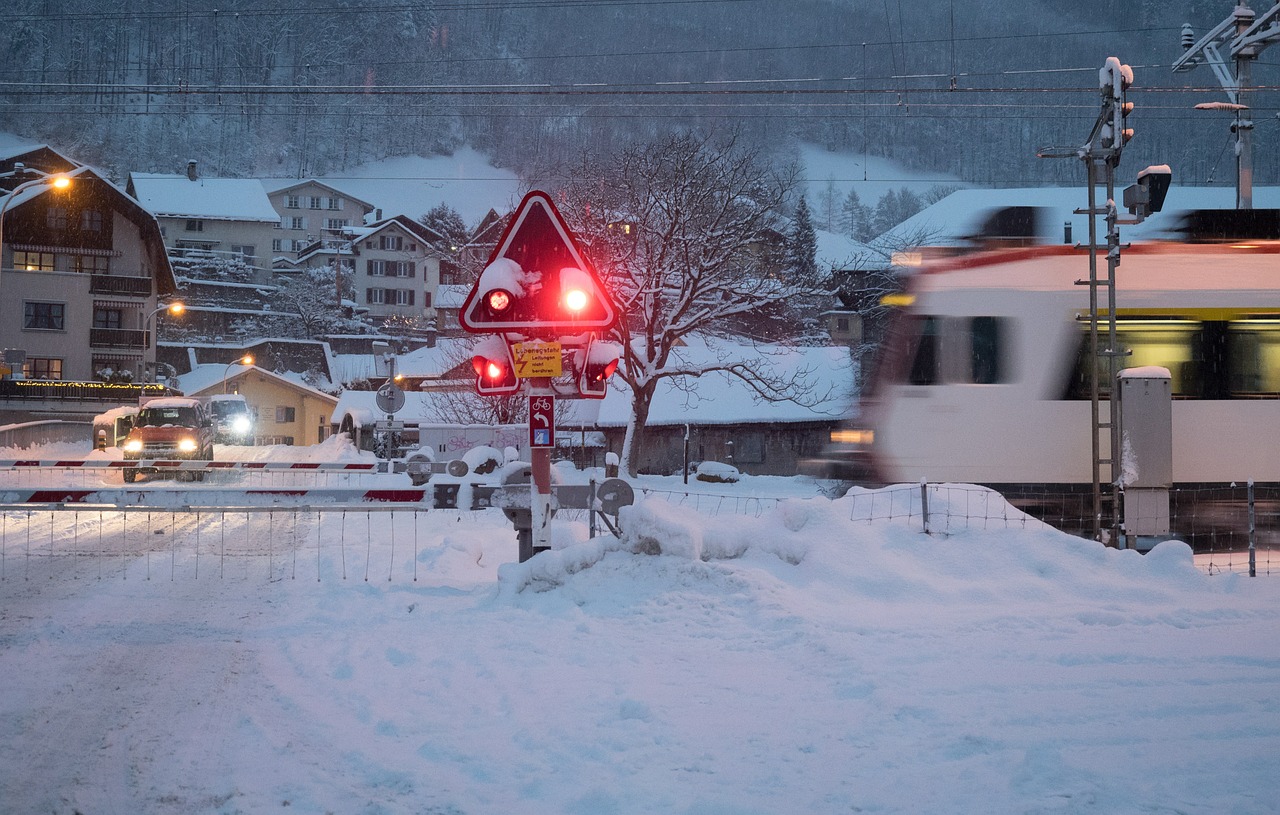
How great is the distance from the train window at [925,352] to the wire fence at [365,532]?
7.08 feet

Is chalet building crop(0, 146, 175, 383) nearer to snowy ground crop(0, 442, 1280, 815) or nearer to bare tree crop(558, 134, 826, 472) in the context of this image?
bare tree crop(558, 134, 826, 472)

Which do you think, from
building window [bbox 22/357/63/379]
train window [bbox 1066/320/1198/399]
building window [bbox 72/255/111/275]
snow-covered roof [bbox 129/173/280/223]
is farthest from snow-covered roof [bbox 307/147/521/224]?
train window [bbox 1066/320/1198/399]

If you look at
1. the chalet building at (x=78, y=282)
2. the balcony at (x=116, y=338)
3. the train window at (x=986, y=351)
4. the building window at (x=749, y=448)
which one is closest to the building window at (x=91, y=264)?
the chalet building at (x=78, y=282)

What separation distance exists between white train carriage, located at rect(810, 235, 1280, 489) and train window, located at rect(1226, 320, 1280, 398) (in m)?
0.02

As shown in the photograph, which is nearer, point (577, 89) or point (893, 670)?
Answer: point (893, 670)

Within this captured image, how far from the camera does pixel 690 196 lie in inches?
1199

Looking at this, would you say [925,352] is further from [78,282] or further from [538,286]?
[78,282]

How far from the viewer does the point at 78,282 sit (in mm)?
57469

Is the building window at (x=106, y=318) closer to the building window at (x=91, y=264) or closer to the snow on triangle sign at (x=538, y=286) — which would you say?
the building window at (x=91, y=264)

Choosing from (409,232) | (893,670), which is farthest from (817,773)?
(409,232)

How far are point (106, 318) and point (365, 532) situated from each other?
53784 mm

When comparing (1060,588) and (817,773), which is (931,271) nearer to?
(1060,588)

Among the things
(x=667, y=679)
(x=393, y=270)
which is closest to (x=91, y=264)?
(x=393, y=270)

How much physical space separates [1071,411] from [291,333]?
3040 inches
